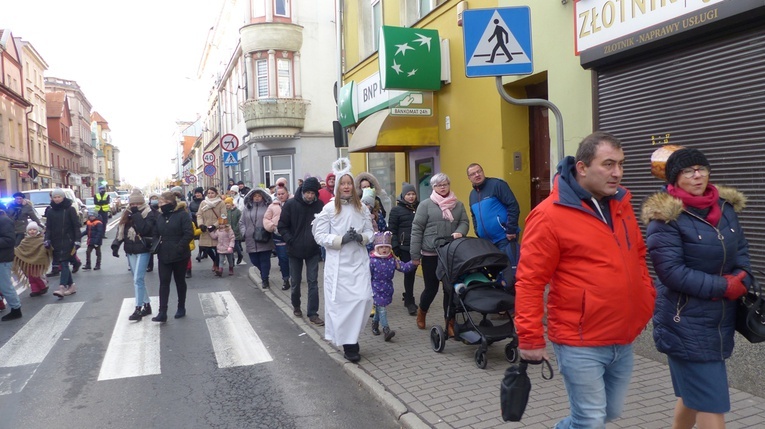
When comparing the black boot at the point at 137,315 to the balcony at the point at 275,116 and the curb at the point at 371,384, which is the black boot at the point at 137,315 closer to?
the curb at the point at 371,384

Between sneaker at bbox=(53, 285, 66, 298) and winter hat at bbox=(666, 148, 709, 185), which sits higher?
winter hat at bbox=(666, 148, 709, 185)

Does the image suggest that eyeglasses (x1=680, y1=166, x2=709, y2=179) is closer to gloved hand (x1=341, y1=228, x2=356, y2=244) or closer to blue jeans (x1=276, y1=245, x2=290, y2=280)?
gloved hand (x1=341, y1=228, x2=356, y2=244)

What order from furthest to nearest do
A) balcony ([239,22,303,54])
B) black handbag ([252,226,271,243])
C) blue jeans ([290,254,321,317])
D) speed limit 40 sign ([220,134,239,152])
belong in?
balcony ([239,22,303,54])
speed limit 40 sign ([220,134,239,152])
black handbag ([252,226,271,243])
blue jeans ([290,254,321,317])

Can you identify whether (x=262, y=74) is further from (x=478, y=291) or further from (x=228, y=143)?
(x=478, y=291)

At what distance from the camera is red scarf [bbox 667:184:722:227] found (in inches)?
122

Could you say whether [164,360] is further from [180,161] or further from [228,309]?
[180,161]

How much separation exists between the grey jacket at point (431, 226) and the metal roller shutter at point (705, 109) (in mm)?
1878

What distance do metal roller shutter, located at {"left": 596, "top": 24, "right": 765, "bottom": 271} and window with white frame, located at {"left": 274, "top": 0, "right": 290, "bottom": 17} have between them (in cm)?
2378

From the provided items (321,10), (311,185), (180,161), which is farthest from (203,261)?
(180,161)

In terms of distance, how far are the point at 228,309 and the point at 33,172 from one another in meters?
26.7

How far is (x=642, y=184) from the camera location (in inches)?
232

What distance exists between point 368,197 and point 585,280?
15.5 feet

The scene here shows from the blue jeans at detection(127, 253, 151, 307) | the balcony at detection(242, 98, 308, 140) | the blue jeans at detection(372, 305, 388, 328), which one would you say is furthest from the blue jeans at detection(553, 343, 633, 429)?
the balcony at detection(242, 98, 308, 140)

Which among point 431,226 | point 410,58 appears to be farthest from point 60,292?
point 410,58
